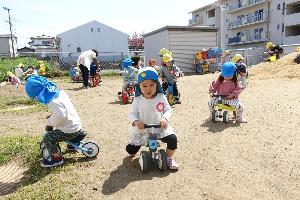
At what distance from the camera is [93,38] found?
47.2 meters

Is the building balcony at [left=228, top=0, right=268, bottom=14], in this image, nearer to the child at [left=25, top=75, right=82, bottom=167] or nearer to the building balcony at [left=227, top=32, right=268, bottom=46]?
the building balcony at [left=227, top=32, right=268, bottom=46]

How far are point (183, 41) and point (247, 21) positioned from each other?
23575mm

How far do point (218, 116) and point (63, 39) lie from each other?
141 ft

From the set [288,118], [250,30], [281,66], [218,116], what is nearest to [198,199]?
[218,116]

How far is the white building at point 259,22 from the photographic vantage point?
116 ft

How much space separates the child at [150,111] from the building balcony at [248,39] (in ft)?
125

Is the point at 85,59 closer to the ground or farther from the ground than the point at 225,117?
farther from the ground

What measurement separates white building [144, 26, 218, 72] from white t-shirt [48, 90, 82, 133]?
17605 mm

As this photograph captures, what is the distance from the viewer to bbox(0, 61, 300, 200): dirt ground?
3.59 metres

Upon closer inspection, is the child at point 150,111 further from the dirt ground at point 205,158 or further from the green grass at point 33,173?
the green grass at point 33,173

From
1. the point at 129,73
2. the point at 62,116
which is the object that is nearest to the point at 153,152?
the point at 62,116

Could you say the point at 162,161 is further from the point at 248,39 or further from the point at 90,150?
the point at 248,39

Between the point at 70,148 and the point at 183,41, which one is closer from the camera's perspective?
the point at 70,148

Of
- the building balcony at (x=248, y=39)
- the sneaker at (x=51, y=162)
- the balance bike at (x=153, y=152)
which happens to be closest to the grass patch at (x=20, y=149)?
the sneaker at (x=51, y=162)
